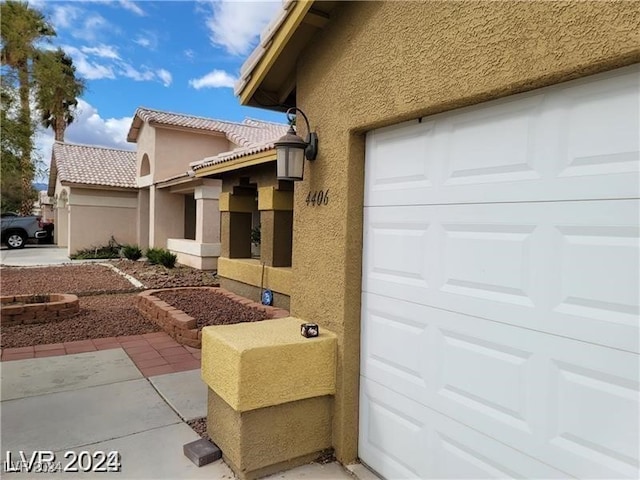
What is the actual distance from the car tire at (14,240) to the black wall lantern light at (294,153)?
28455mm

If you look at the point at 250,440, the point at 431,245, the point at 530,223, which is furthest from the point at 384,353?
the point at 530,223

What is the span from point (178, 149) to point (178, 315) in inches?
553

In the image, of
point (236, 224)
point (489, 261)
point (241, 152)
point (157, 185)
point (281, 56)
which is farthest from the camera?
point (157, 185)

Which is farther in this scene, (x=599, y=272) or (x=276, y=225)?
(x=276, y=225)

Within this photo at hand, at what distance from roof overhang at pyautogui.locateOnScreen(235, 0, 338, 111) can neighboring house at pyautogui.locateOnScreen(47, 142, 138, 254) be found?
2002 cm

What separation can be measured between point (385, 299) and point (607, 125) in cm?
206

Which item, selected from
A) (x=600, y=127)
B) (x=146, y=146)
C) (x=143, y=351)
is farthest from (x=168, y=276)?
(x=600, y=127)

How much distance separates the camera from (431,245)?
331 centimetres

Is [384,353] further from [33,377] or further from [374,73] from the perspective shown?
[33,377]

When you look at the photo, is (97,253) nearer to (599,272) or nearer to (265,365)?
(265,365)

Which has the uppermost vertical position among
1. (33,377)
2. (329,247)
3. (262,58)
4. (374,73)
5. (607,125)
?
(262,58)

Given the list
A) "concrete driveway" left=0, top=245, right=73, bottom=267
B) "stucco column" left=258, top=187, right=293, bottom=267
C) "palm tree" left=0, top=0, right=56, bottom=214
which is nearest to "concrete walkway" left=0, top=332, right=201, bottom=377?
"stucco column" left=258, top=187, right=293, bottom=267

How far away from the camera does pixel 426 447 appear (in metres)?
3.34

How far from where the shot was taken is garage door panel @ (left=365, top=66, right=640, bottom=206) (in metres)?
2.27
